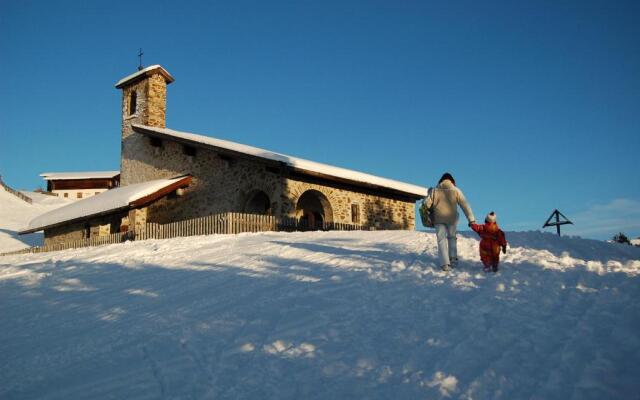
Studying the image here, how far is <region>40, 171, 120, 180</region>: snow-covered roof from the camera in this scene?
58.7 m

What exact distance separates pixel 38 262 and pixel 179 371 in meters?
10.4

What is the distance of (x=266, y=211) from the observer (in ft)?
72.3

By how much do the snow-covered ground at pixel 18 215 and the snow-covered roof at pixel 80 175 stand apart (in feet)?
9.23

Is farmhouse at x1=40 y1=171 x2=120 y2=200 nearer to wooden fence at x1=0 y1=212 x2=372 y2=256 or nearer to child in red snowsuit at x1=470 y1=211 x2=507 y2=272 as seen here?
wooden fence at x1=0 y1=212 x2=372 y2=256

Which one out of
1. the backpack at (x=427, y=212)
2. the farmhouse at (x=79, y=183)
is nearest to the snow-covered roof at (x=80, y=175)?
the farmhouse at (x=79, y=183)

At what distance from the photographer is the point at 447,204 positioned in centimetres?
870

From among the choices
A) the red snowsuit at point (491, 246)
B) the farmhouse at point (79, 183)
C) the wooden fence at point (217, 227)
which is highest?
the farmhouse at point (79, 183)

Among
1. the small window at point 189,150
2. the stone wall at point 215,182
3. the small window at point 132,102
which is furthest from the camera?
the small window at point 132,102

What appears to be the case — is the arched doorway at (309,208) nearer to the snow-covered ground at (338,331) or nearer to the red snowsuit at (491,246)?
the snow-covered ground at (338,331)

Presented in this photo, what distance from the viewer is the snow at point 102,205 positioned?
66.2 feet

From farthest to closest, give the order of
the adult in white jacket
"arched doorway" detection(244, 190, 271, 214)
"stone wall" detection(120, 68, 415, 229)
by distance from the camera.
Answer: "arched doorway" detection(244, 190, 271, 214)
"stone wall" detection(120, 68, 415, 229)
the adult in white jacket

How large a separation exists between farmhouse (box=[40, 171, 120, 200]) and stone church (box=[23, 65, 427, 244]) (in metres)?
33.3

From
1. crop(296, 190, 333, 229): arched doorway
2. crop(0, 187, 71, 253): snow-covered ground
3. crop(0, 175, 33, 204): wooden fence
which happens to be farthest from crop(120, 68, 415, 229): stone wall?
crop(0, 175, 33, 204): wooden fence

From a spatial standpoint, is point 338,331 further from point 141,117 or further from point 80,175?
point 80,175
